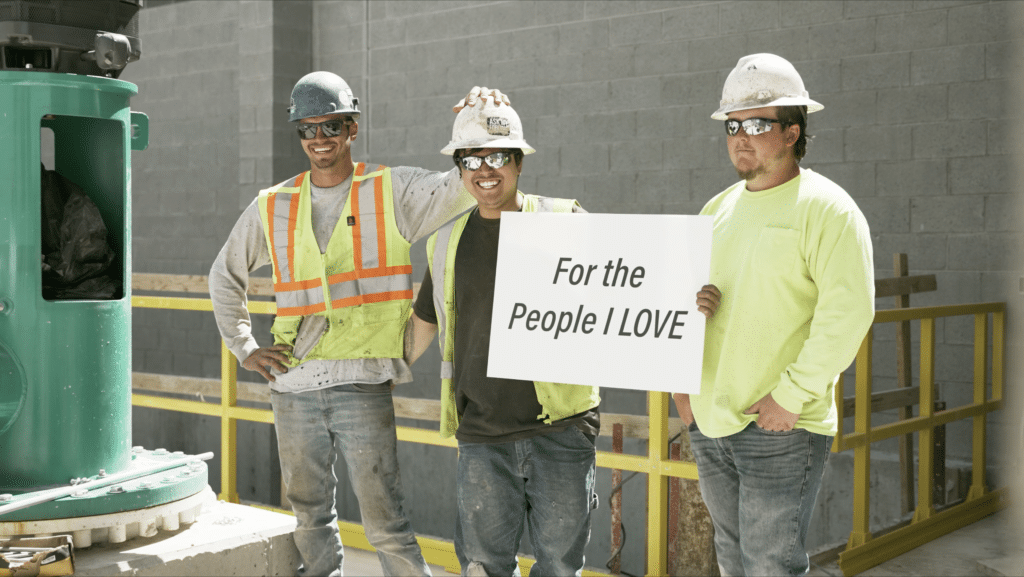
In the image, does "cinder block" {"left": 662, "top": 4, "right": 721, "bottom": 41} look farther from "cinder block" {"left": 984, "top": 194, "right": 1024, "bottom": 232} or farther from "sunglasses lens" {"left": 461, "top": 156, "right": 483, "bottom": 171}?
"sunglasses lens" {"left": 461, "top": 156, "right": 483, "bottom": 171}

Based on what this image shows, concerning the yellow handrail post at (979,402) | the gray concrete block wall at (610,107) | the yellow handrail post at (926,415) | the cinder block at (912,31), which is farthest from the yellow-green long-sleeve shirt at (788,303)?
the cinder block at (912,31)

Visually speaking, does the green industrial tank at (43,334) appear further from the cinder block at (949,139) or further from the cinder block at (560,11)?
the cinder block at (560,11)

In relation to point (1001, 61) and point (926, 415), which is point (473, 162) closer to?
point (926, 415)

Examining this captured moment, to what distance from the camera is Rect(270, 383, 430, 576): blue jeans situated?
3955 millimetres

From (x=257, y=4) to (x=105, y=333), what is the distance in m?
7.78

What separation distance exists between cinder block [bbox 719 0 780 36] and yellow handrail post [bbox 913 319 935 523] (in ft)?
10.5

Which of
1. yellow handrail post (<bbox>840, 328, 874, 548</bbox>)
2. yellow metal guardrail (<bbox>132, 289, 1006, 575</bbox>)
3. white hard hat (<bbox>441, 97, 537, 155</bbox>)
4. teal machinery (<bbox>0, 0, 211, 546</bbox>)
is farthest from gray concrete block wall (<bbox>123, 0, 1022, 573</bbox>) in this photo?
teal machinery (<bbox>0, 0, 211, 546</bbox>)

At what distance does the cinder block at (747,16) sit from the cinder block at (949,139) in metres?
1.51

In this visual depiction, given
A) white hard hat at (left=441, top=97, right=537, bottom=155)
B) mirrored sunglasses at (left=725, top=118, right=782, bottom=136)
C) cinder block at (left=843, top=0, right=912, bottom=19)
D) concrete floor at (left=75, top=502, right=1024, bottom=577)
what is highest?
cinder block at (left=843, top=0, right=912, bottom=19)

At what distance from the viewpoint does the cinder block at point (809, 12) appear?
26.2ft

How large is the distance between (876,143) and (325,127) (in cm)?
531

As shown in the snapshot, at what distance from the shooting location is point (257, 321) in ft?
36.4

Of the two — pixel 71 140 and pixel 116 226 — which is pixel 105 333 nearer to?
pixel 116 226

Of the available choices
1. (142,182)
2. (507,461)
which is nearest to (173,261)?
(142,182)
